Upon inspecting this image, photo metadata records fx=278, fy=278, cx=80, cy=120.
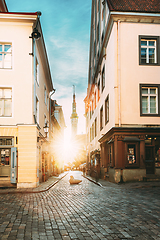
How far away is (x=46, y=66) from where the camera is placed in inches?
1037

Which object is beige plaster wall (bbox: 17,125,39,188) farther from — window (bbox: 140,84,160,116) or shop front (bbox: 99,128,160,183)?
window (bbox: 140,84,160,116)

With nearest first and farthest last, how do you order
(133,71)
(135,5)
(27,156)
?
(27,156)
(133,71)
(135,5)

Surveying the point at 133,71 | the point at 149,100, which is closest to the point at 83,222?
the point at 149,100

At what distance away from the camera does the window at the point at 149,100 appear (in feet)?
62.3

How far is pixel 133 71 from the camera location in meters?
19.1

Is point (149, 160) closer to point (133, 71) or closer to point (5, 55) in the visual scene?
point (133, 71)

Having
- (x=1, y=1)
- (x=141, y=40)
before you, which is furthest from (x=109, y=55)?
(x=1, y=1)

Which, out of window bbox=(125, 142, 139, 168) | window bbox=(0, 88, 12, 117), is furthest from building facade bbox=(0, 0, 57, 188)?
window bbox=(125, 142, 139, 168)

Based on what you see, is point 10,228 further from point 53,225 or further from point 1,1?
point 1,1

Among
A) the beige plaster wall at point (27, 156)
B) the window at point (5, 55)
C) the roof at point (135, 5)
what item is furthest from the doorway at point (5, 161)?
the roof at point (135, 5)

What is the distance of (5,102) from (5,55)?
3270 millimetres

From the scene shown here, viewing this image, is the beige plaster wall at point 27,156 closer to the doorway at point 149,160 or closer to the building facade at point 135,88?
the building facade at point 135,88

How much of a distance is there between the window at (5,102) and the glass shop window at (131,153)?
8.14 m

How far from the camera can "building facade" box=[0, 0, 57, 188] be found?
1730 cm
